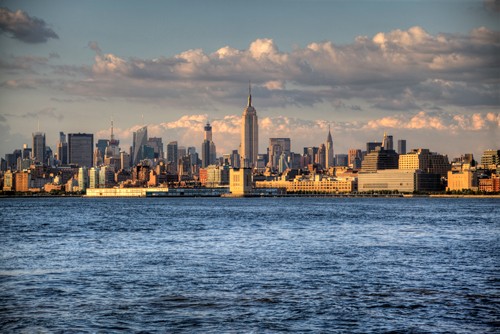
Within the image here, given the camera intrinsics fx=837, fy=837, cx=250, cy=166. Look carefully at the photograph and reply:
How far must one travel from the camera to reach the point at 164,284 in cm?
3381

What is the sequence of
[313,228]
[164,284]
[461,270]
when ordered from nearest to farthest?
[164,284]
[461,270]
[313,228]

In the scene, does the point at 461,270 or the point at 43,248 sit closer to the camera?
the point at 461,270

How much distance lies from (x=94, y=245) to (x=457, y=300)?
29.6 metres

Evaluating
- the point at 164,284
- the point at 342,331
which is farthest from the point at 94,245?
the point at 342,331

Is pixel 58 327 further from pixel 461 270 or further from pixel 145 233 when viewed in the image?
pixel 145 233

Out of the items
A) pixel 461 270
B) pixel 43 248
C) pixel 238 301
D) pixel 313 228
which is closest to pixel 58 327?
pixel 238 301

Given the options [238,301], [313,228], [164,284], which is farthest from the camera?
[313,228]

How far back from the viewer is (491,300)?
3008cm

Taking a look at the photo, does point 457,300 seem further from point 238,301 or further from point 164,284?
point 164,284

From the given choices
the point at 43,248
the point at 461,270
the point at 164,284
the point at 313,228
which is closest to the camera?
the point at 164,284

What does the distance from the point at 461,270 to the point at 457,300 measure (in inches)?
371

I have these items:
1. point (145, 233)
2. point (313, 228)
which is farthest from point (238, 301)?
point (313, 228)

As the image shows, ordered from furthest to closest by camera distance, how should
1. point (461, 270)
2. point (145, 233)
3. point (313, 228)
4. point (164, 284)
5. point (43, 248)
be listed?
point (313, 228), point (145, 233), point (43, 248), point (461, 270), point (164, 284)

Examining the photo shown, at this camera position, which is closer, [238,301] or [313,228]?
[238,301]
